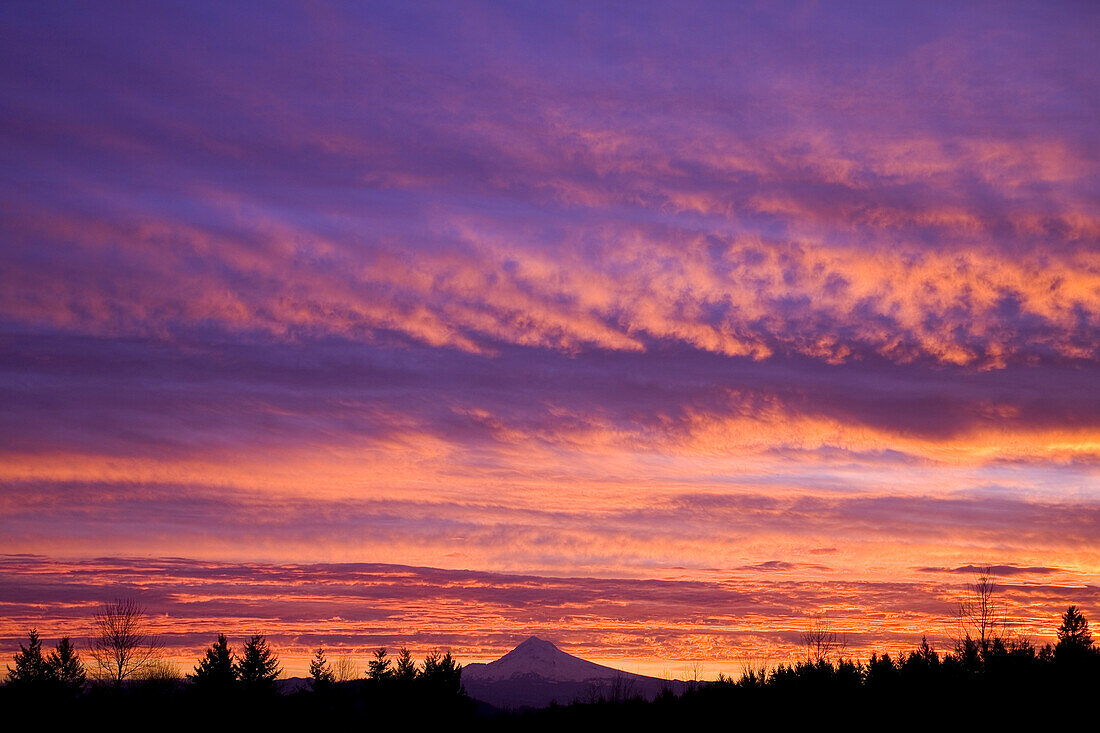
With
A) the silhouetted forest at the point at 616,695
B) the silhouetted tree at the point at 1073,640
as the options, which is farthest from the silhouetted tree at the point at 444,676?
the silhouetted tree at the point at 1073,640

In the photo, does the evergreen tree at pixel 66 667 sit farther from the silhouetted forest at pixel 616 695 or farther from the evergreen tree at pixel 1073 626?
the evergreen tree at pixel 1073 626

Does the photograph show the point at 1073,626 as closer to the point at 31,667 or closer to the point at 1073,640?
the point at 1073,640

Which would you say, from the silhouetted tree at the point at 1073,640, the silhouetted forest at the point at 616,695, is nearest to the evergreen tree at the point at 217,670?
the silhouetted forest at the point at 616,695

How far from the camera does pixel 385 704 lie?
382 ft

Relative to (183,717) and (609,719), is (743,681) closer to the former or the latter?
(609,719)

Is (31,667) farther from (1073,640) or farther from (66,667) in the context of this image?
(1073,640)

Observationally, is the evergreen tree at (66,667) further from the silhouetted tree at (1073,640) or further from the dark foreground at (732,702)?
the silhouetted tree at (1073,640)

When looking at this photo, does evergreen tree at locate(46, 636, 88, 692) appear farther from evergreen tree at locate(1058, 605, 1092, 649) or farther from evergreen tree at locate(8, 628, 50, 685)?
evergreen tree at locate(1058, 605, 1092, 649)

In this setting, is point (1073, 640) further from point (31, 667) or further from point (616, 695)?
point (31, 667)

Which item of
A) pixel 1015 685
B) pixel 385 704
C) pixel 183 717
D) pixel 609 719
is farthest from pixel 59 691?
pixel 1015 685

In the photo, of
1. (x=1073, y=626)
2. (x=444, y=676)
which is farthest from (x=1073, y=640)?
(x=444, y=676)

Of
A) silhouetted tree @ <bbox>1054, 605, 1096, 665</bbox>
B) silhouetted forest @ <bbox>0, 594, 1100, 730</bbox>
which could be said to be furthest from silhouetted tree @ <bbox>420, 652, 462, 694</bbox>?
silhouetted tree @ <bbox>1054, 605, 1096, 665</bbox>

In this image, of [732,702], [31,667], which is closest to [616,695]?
[732,702]

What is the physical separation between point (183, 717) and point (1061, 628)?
311 feet
